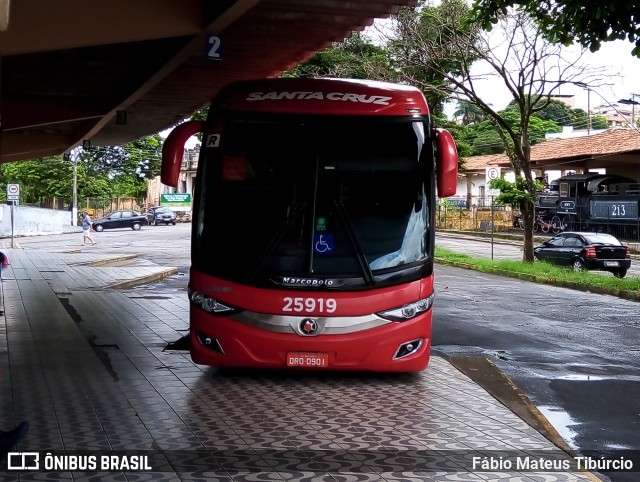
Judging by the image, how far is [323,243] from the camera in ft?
28.8

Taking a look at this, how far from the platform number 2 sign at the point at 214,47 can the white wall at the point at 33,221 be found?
4428cm

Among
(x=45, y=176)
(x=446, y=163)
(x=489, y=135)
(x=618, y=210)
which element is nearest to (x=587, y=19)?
(x=446, y=163)

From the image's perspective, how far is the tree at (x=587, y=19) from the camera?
11.3 meters

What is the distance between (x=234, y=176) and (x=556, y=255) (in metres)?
21.9

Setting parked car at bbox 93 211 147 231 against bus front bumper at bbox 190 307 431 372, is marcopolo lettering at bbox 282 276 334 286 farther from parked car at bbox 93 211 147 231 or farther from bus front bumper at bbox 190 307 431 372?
parked car at bbox 93 211 147 231

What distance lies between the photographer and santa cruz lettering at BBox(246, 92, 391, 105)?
357 inches

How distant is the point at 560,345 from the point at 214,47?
6627 mm

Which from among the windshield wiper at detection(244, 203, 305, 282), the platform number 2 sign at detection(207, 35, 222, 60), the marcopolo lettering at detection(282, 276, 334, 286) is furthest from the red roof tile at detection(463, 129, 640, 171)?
the marcopolo lettering at detection(282, 276, 334, 286)

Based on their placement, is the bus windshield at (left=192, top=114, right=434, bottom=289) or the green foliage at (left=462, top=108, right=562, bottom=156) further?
the green foliage at (left=462, top=108, right=562, bottom=156)

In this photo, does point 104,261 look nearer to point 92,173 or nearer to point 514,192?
point 514,192

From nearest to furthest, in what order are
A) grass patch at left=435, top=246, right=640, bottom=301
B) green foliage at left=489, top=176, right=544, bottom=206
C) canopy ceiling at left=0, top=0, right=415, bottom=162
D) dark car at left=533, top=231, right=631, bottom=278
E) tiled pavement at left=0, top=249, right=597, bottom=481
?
tiled pavement at left=0, top=249, right=597, bottom=481 → canopy ceiling at left=0, top=0, right=415, bottom=162 → grass patch at left=435, top=246, right=640, bottom=301 → dark car at left=533, top=231, right=631, bottom=278 → green foliage at left=489, top=176, right=544, bottom=206

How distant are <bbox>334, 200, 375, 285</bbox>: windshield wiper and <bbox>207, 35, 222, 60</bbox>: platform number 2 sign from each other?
3.92 m

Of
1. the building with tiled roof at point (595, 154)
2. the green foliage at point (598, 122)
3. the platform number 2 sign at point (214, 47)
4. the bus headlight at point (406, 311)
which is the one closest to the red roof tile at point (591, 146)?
the building with tiled roof at point (595, 154)

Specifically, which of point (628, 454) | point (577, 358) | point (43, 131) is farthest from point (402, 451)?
point (43, 131)
